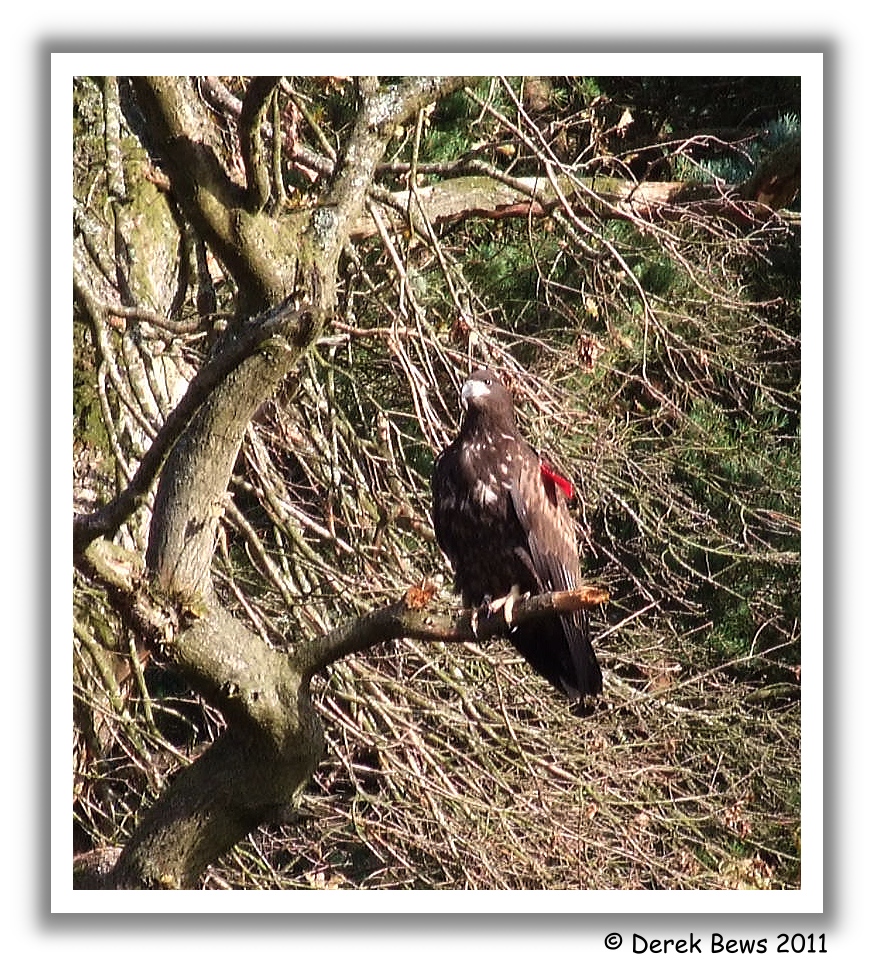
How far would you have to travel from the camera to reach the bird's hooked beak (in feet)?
9.34

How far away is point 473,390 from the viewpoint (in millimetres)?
2852

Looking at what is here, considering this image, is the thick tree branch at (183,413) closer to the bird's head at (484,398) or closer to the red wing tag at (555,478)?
the bird's head at (484,398)

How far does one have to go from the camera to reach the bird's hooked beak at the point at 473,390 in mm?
2848

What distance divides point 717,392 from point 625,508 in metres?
0.35

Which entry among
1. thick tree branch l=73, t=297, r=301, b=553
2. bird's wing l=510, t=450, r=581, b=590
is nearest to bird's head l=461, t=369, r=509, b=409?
bird's wing l=510, t=450, r=581, b=590

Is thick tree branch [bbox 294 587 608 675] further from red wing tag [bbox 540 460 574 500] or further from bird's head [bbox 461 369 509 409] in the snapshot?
bird's head [bbox 461 369 509 409]

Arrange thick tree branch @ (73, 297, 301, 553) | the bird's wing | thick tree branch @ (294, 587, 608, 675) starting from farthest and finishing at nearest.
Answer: the bird's wing
thick tree branch @ (73, 297, 301, 553)
thick tree branch @ (294, 587, 608, 675)

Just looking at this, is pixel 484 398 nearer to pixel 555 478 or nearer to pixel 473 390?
pixel 473 390

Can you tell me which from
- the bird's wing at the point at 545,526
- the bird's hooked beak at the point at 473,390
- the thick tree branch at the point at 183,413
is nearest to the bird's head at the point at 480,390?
the bird's hooked beak at the point at 473,390
